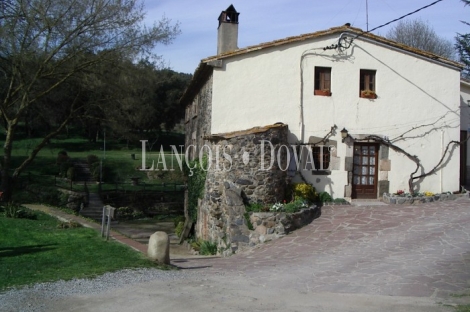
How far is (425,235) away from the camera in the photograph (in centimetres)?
1269

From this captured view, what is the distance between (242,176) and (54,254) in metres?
6.20

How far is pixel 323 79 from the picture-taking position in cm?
1753

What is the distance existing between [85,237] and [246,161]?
17.0 feet

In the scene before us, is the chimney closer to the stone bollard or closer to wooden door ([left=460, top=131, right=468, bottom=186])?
wooden door ([left=460, top=131, right=468, bottom=186])

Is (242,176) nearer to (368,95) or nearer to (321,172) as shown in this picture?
(321,172)

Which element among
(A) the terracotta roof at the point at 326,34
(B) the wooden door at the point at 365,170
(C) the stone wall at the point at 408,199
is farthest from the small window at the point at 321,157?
(A) the terracotta roof at the point at 326,34

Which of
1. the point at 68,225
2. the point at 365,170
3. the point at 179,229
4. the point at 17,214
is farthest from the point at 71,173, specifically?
the point at 365,170

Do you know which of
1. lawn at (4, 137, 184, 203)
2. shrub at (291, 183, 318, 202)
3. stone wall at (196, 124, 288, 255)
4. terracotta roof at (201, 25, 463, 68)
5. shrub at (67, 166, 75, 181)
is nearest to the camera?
stone wall at (196, 124, 288, 255)

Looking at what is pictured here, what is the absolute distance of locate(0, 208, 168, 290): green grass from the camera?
29.1 feet

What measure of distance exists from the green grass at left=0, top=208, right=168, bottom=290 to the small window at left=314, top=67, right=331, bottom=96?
927 cm

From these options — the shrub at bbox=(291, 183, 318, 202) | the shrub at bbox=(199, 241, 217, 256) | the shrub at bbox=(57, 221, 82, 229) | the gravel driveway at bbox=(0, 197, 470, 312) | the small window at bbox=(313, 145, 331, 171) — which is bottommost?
the shrub at bbox=(199, 241, 217, 256)

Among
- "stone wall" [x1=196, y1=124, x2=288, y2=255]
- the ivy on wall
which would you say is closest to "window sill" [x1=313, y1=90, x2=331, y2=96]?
"stone wall" [x1=196, y1=124, x2=288, y2=255]

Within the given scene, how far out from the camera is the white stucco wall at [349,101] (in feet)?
54.7

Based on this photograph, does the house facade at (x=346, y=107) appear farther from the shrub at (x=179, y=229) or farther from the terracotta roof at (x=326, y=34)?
the shrub at (x=179, y=229)
